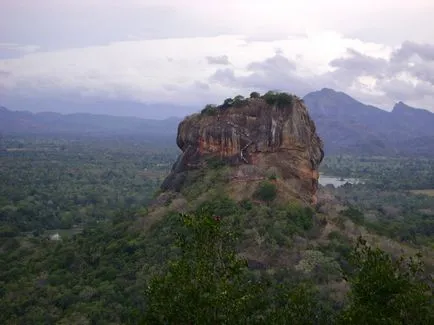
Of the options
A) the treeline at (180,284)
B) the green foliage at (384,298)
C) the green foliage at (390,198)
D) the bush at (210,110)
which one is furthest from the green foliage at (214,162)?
the green foliage at (384,298)

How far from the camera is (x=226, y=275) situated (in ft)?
49.1

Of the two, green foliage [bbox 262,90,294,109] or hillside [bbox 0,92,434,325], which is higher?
green foliage [bbox 262,90,294,109]

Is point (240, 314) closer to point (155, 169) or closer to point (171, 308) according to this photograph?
point (171, 308)

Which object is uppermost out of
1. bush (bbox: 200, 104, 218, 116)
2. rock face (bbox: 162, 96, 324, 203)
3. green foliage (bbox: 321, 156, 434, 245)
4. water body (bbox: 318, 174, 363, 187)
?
bush (bbox: 200, 104, 218, 116)

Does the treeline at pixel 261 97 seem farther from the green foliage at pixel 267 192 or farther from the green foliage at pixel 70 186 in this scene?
the green foliage at pixel 70 186

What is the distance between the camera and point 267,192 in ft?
137

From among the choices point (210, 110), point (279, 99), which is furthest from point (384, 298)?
point (210, 110)

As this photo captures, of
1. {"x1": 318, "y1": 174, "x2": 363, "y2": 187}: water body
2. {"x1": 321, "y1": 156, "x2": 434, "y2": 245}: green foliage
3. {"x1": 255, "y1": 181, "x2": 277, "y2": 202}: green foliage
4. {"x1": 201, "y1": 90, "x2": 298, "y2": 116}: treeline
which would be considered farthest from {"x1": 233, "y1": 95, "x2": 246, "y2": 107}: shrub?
{"x1": 318, "y1": 174, "x2": 363, "y2": 187}: water body

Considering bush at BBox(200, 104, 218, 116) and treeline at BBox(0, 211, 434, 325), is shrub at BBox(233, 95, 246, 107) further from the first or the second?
treeline at BBox(0, 211, 434, 325)

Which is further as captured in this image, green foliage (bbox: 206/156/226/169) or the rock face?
green foliage (bbox: 206/156/226/169)

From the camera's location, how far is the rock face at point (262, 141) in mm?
45406

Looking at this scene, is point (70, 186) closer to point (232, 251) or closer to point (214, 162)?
point (214, 162)

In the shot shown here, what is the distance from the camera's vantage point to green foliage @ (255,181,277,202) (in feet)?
137

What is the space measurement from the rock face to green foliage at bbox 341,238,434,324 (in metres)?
29.3
